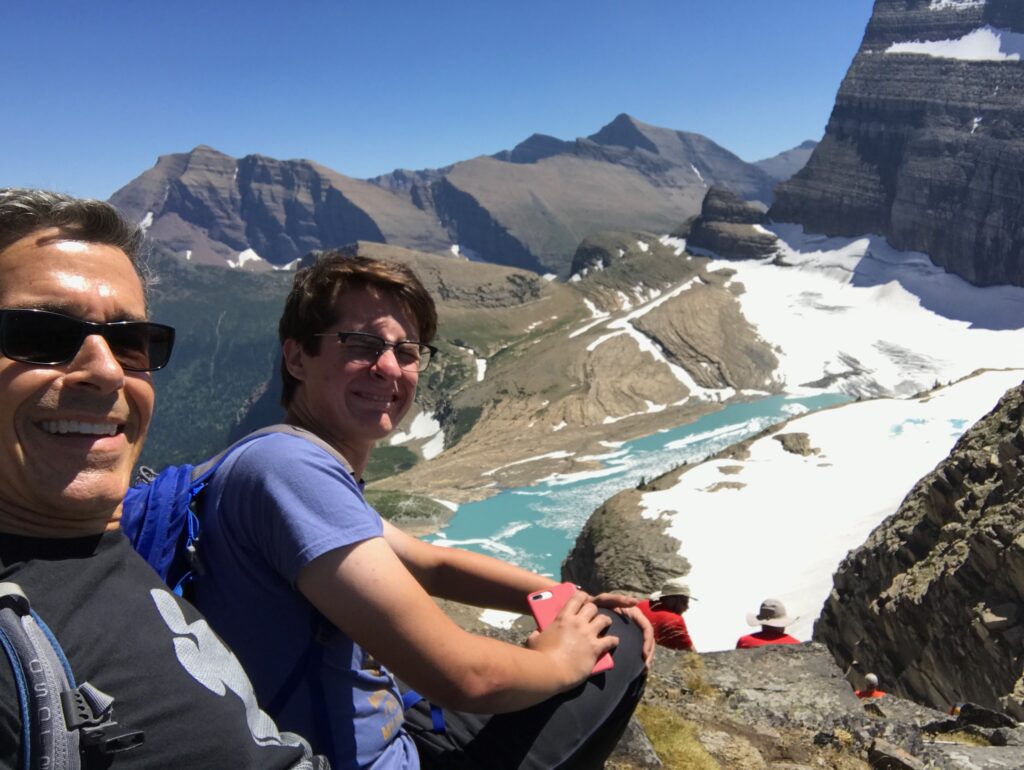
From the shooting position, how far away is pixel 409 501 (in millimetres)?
87562

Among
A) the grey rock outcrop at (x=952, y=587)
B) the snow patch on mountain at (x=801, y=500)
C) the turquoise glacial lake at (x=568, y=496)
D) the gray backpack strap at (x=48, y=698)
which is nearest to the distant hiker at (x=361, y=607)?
the gray backpack strap at (x=48, y=698)

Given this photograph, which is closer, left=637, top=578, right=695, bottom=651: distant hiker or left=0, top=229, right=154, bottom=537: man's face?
left=0, top=229, right=154, bottom=537: man's face

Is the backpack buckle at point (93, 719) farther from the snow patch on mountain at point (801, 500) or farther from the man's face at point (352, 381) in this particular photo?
the snow patch on mountain at point (801, 500)

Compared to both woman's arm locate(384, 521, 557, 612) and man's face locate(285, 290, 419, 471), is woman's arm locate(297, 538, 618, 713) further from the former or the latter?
woman's arm locate(384, 521, 557, 612)

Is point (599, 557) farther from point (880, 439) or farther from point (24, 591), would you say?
point (24, 591)

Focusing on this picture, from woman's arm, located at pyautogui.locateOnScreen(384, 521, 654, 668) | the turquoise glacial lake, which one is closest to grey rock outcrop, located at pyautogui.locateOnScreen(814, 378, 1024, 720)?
woman's arm, located at pyautogui.locateOnScreen(384, 521, 654, 668)

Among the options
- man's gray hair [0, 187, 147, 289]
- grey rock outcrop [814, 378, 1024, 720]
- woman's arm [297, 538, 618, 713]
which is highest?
man's gray hair [0, 187, 147, 289]

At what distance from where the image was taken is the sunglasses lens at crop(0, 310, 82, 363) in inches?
115

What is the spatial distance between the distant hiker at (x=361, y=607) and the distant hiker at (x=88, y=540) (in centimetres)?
46

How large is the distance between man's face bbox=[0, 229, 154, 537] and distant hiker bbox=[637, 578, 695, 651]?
30.5 ft

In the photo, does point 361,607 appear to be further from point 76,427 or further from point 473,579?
point 473,579

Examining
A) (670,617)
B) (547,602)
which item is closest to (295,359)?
(547,602)

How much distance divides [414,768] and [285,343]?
2490 mm

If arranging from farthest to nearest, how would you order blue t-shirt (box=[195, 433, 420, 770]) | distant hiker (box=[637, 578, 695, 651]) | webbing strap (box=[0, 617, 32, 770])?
distant hiker (box=[637, 578, 695, 651]) < blue t-shirt (box=[195, 433, 420, 770]) < webbing strap (box=[0, 617, 32, 770])
